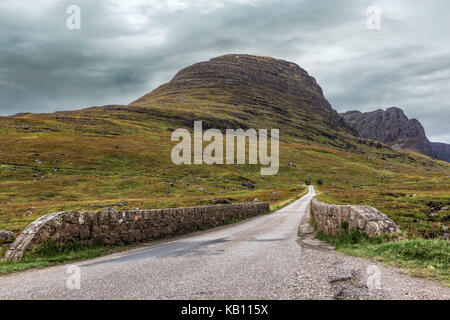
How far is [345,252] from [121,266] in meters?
7.59

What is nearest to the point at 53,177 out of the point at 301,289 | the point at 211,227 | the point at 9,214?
the point at 9,214

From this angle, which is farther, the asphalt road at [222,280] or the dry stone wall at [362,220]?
the dry stone wall at [362,220]

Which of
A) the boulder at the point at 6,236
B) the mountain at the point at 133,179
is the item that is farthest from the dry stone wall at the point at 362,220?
the boulder at the point at 6,236

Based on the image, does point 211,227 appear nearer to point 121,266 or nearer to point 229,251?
point 229,251

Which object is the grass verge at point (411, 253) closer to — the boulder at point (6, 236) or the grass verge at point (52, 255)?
the grass verge at point (52, 255)

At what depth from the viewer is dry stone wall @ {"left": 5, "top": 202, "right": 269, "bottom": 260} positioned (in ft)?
37.2

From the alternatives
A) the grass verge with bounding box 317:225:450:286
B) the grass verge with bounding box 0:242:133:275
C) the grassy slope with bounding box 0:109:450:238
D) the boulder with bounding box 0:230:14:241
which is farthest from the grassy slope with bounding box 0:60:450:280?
the grass verge with bounding box 0:242:133:275

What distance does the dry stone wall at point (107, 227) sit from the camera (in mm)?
11336

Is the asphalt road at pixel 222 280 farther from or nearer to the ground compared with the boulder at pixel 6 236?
farther from the ground

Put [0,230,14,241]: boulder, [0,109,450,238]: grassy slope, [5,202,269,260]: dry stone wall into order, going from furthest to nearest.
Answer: [0,109,450,238]: grassy slope → [0,230,14,241]: boulder → [5,202,269,260]: dry stone wall

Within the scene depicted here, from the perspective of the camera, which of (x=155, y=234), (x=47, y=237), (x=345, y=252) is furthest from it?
(x=155, y=234)

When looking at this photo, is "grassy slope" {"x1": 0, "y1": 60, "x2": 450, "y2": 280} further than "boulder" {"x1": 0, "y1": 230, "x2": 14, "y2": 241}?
Yes

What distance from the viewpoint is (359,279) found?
6.74 m

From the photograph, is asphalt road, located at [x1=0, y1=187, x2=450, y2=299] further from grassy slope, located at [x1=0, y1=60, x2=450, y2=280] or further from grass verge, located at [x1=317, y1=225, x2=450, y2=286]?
grassy slope, located at [x1=0, y1=60, x2=450, y2=280]
